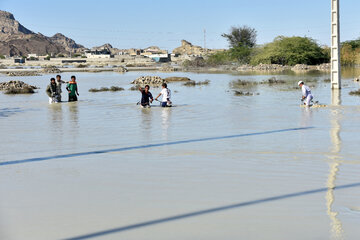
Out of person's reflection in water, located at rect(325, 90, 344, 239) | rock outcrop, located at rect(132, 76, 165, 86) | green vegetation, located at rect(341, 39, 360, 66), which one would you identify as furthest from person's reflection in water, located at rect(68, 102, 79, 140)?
green vegetation, located at rect(341, 39, 360, 66)

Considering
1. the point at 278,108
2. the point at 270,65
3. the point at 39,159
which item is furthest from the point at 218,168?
the point at 270,65

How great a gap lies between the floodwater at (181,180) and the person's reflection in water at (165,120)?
0.10 metres

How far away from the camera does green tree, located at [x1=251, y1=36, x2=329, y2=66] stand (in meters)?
85.9

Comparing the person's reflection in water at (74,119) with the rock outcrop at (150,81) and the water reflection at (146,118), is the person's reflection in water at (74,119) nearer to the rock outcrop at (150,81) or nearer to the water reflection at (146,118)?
the water reflection at (146,118)

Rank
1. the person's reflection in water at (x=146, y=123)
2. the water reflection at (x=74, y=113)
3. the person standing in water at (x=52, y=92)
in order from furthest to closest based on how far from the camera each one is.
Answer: the person standing in water at (x=52, y=92), the water reflection at (x=74, y=113), the person's reflection in water at (x=146, y=123)

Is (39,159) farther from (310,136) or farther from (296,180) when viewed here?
(310,136)

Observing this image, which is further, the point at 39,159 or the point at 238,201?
the point at 39,159

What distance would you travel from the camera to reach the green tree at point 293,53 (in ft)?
282

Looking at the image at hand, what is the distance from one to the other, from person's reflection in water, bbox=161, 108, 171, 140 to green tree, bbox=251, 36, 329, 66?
226ft

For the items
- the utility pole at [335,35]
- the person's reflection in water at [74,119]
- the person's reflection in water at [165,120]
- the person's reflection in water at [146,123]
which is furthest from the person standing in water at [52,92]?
the utility pole at [335,35]

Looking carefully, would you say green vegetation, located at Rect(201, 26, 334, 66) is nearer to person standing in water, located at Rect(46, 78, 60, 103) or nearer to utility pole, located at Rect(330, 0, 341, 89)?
utility pole, located at Rect(330, 0, 341, 89)

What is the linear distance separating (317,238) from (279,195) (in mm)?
1742

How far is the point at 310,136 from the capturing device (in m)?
13.1

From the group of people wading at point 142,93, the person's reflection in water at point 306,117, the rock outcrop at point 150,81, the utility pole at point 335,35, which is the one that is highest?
the utility pole at point 335,35
